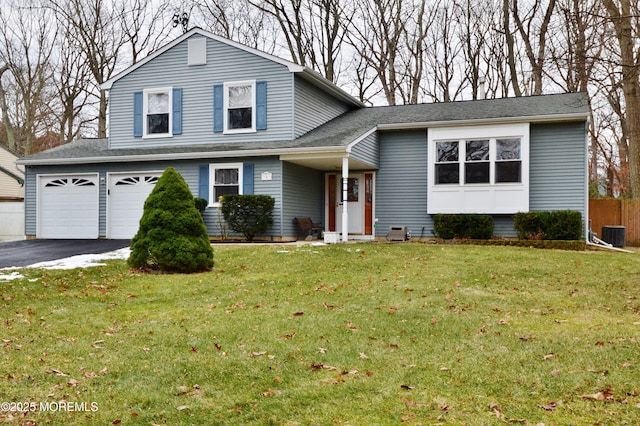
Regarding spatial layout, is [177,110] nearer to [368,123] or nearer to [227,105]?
[227,105]

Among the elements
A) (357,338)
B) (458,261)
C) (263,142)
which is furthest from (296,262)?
(263,142)

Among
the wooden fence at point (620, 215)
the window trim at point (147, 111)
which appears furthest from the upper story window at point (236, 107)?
Result: the wooden fence at point (620, 215)

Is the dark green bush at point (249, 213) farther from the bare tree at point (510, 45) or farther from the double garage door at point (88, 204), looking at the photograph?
the bare tree at point (510, 45)

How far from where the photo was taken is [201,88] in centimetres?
1689

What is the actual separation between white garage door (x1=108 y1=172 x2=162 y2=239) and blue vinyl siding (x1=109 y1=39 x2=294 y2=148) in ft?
4.01

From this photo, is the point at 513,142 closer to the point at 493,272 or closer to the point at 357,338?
the point at 493,272

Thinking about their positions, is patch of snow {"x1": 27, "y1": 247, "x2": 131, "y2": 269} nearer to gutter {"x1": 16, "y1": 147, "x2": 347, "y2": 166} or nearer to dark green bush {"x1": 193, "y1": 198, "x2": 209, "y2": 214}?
dark green bush {"x1": 193, "y1": 198, "x2": 209, "y2": 214}

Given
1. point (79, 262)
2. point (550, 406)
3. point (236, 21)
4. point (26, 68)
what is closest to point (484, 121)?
point (79, 262)

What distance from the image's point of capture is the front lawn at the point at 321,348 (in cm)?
378

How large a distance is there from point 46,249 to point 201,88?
6.38 m

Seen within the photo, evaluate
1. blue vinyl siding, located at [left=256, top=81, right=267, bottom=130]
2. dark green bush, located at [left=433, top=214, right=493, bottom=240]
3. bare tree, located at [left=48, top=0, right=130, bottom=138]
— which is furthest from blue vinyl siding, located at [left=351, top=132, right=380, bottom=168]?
bare tree, located at [left=48, top=0, right=130, bottom=138]

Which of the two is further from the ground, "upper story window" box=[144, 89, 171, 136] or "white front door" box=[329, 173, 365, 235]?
"upper story window" box=[144, 89, 171, 136]

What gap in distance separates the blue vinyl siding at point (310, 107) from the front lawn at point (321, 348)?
7.94m

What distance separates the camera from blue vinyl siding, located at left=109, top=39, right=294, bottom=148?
16125mm
